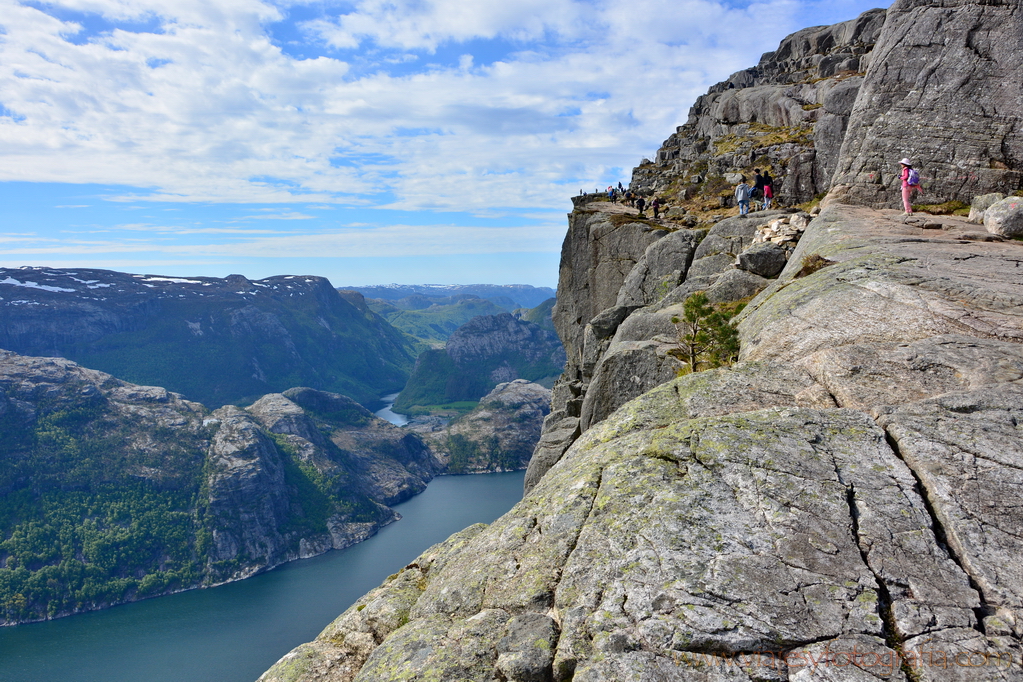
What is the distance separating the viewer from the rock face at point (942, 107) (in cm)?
2792

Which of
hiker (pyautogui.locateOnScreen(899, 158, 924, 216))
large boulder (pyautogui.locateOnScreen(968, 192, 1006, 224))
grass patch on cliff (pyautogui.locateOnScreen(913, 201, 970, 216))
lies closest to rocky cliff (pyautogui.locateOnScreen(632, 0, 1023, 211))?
grass patch on cliff (pyautogui.locateOnScreen(913, 201, 970, 216))

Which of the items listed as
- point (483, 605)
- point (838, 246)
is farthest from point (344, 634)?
point (838, 246)

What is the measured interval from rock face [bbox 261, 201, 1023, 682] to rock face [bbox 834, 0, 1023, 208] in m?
17.9

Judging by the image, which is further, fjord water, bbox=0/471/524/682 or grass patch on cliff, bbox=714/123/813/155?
fjord water, bbox=0/471/524/682

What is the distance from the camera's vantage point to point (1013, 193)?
88.3 ft

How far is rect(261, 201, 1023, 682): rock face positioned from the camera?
762 cm

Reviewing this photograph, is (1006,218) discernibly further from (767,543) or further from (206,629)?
(206,629)

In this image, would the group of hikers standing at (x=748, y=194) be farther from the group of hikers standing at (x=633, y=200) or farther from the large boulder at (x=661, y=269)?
the group of hikers standing at (x=633, y=200)

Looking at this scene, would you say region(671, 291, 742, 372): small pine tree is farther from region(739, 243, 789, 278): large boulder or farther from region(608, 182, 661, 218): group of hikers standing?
region(608, 182, 661, 218): group of hikers standing

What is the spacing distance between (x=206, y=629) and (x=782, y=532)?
594 feet

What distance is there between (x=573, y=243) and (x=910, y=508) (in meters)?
58.2

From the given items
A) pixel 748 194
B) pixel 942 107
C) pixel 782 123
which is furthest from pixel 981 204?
pixel 782 123

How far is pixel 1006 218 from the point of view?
2261 centimetres

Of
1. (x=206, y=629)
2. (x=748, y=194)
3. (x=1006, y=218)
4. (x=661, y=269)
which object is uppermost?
(x=748, y=194)
